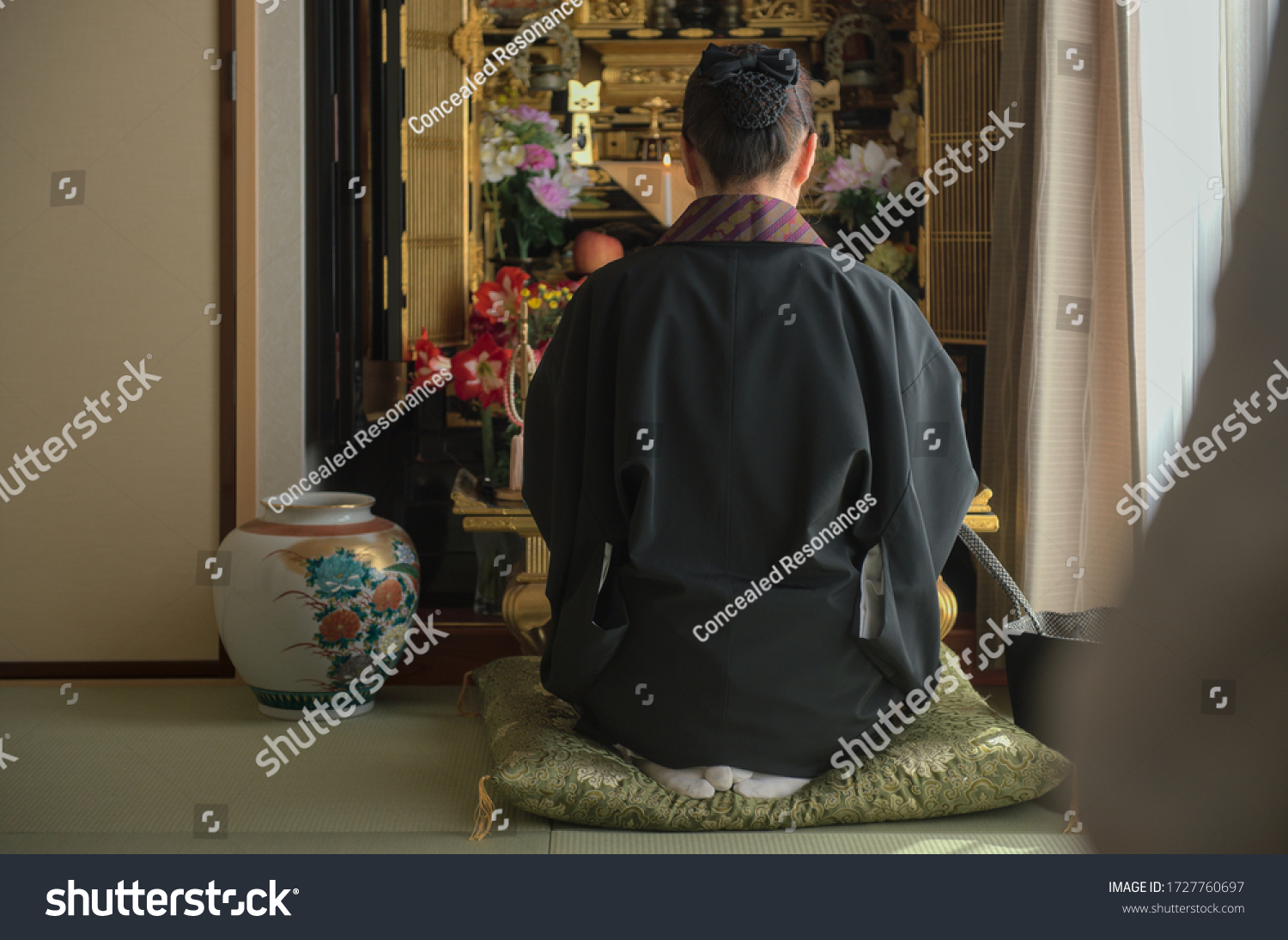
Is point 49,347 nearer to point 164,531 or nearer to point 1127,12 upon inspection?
point 164,531

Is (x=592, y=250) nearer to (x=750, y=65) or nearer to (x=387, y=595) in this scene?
(x=387, y=595)

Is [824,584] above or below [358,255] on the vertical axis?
below

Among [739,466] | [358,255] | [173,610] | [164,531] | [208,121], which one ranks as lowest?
[173,610]

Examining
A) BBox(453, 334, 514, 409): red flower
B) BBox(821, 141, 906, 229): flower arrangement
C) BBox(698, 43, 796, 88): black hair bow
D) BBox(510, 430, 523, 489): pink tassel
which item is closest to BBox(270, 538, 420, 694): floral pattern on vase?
BBox(510, 430, 523, 489): pink tassel

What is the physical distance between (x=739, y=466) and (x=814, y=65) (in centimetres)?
166

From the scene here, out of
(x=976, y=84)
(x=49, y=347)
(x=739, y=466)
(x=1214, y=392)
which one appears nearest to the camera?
(x=1214, y=392)

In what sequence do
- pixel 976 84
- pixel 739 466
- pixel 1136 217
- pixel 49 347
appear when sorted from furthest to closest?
pixel 976 84 → pixel 49 347 → pixel 1136 217 → pixel 739 466

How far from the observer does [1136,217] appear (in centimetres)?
189

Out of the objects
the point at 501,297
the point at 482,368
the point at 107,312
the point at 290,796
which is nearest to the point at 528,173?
the point at 501,297

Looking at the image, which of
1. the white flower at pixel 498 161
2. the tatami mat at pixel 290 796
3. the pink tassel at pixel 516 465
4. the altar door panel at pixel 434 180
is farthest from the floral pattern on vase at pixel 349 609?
the white flower at pixel 498 161

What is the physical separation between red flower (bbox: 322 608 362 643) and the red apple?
3.52 ft

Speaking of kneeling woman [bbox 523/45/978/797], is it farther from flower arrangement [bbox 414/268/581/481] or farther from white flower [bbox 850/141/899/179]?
white flower [bbox 850/141/899/179]

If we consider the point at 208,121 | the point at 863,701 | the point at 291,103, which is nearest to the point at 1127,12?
the point at 863,701

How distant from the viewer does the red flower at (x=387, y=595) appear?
6.79 feet
